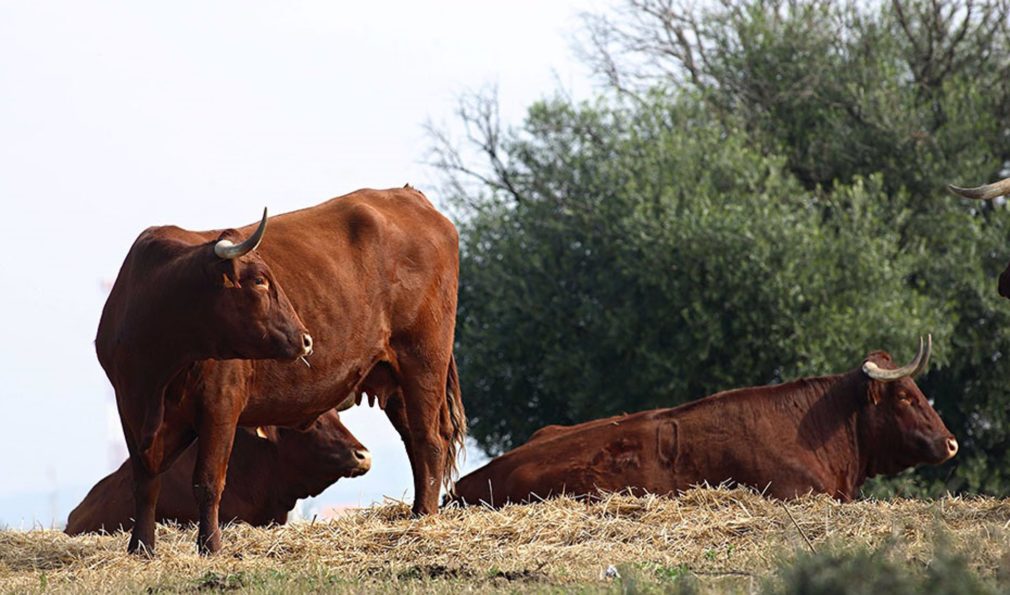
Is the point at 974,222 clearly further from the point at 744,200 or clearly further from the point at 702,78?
the point at 702,78

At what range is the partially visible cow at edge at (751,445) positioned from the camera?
10.6 metres

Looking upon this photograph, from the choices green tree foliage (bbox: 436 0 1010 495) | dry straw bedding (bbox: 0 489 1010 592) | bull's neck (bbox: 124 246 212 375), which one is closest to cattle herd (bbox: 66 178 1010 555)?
bull's neck (bbox: 124 246 212 375)

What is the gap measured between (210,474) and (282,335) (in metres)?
0.84

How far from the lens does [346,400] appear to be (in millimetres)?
9758

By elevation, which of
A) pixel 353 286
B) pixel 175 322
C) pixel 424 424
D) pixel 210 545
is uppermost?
pixel 353 286

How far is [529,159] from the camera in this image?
26266 mm

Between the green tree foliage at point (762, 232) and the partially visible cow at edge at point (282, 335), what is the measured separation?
12.7 m

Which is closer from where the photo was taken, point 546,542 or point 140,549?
point 546,542

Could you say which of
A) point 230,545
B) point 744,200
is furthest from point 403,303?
point 744,200

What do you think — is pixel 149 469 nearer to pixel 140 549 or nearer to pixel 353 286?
pixel 140 549

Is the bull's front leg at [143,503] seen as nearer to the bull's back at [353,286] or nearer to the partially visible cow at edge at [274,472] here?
the bull's back at [353,286]

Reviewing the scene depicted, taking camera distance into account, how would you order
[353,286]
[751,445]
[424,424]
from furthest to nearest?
1. [751,445]
2. [424,424]
3. [353,286]

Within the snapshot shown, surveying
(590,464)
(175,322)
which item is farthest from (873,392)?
(175,322)

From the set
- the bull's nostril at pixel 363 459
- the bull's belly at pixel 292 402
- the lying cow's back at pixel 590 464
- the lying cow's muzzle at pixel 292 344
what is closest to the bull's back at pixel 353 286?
the bull's belly at pixel 292 402
